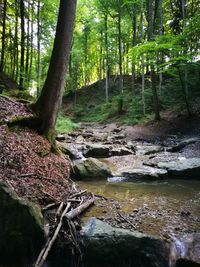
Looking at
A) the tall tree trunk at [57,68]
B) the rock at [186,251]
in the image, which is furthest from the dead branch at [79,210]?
the tall tree trunk at [57,68]

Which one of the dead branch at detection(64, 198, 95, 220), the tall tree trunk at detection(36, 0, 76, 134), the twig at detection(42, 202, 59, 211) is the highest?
the tall tree trunk at detection(36, 0, 76, 134)

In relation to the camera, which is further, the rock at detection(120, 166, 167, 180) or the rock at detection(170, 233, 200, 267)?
the rock at detection(120, 166, 167, 180)

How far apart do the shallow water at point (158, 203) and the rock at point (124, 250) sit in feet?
2.67

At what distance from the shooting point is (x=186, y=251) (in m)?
4.38

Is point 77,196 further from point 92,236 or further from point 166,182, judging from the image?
point 166,182

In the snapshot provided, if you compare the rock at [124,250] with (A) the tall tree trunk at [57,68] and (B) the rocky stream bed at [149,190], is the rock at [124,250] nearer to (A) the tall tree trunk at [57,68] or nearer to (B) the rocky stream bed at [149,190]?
(B) the rocky stream bed at [149,190]

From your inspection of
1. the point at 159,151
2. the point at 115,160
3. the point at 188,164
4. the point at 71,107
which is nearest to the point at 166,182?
the point at 188,164

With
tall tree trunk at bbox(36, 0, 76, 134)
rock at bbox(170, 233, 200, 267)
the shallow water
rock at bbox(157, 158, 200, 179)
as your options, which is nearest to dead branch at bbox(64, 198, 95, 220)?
the shallow water

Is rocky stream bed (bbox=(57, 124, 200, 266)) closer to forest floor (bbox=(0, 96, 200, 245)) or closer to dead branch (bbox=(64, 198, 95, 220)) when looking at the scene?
dead branch (bbox=(64, 198, 95, 220))

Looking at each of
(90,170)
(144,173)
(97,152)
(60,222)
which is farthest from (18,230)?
(97,152)

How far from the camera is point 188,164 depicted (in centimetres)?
905

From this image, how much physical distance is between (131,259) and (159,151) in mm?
8698

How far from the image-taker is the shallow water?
5.19 meters

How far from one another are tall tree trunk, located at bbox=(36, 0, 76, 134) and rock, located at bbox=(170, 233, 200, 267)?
4724mm
